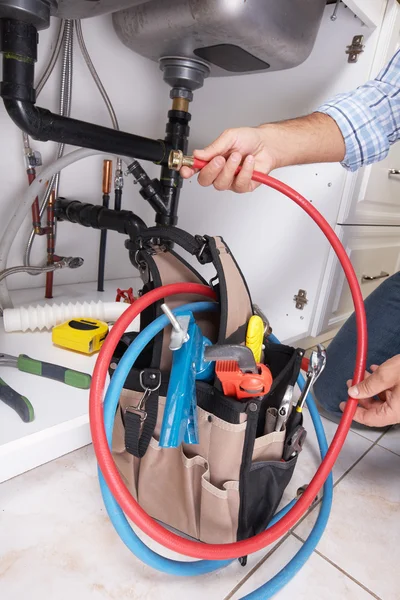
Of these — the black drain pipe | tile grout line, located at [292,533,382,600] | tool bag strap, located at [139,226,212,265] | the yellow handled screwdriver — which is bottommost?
tile grout line, located at [292,533,382,600]

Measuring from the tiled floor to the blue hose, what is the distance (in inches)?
1.1

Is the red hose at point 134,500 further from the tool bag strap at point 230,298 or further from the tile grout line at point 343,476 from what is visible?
the tile grout line at point 343,476

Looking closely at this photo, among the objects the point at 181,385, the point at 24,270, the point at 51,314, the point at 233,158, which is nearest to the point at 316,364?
the point at 181,385

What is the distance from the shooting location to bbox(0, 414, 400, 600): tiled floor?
18.8 inches

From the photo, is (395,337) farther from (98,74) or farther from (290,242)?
(98,74)

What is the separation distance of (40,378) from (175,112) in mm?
670

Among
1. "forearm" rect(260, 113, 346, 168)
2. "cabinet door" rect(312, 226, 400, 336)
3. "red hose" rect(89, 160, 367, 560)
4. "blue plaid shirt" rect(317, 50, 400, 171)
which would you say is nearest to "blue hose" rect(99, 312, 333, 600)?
"red hose" rect(89, 160, 367, 560)

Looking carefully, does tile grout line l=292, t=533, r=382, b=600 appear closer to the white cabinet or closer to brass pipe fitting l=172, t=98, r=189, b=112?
the white cabinet

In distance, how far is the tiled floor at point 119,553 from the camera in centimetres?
48

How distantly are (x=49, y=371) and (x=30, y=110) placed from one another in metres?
0.45

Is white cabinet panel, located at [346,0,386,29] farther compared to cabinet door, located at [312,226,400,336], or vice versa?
cabinet door, located at [312,226,400,336]

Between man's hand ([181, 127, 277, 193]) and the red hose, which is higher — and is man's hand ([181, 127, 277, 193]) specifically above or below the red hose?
above

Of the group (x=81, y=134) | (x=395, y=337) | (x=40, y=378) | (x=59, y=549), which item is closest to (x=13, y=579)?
(x=59, y=549)

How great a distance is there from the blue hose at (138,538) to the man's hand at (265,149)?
18 cm
